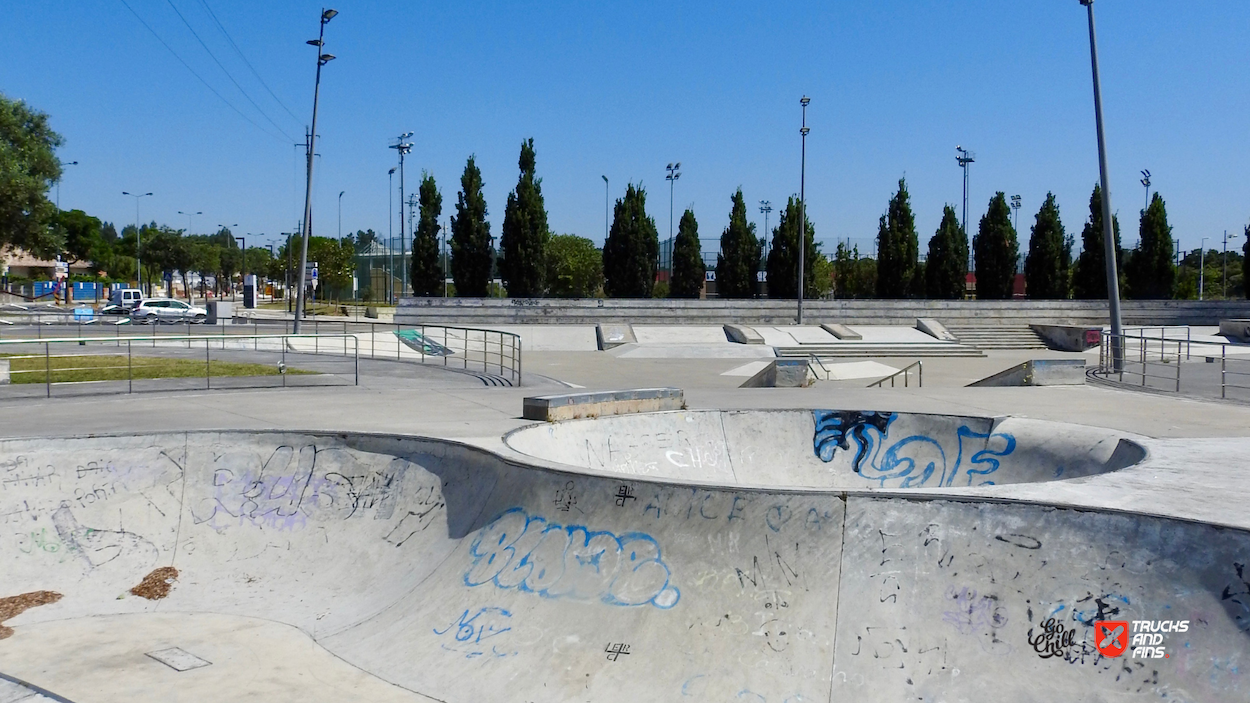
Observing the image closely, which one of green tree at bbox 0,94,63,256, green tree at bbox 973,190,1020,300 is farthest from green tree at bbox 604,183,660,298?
green tree at bbox 0,94,63,256

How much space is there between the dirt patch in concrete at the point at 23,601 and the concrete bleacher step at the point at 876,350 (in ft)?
87.0

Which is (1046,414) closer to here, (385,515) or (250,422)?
(385,515)

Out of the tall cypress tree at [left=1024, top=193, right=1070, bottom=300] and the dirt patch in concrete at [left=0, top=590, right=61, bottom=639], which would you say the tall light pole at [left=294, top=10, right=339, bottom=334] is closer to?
the dirt patch in concrete at [left=0, top=590, right=61, bottom=639]

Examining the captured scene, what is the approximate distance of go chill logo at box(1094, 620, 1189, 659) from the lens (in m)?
5.59

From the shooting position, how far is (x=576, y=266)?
76.1 m

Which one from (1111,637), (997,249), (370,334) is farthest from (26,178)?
(997,249)

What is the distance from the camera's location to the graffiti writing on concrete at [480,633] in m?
6.95

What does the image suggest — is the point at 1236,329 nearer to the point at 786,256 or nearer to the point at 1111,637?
the point at 786,256

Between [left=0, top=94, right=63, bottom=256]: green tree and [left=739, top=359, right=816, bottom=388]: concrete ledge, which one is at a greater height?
[left=0, top=94, right=63, bottom=256]: green tree

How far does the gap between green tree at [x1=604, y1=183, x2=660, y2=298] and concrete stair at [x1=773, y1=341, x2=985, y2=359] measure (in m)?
15.6

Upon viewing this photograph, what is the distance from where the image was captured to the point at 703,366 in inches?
1175

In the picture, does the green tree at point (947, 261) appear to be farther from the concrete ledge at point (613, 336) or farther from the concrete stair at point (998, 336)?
the concrete ledge at point (613, 336)

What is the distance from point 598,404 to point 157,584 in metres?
5.51

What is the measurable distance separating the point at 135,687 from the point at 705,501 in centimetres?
435
